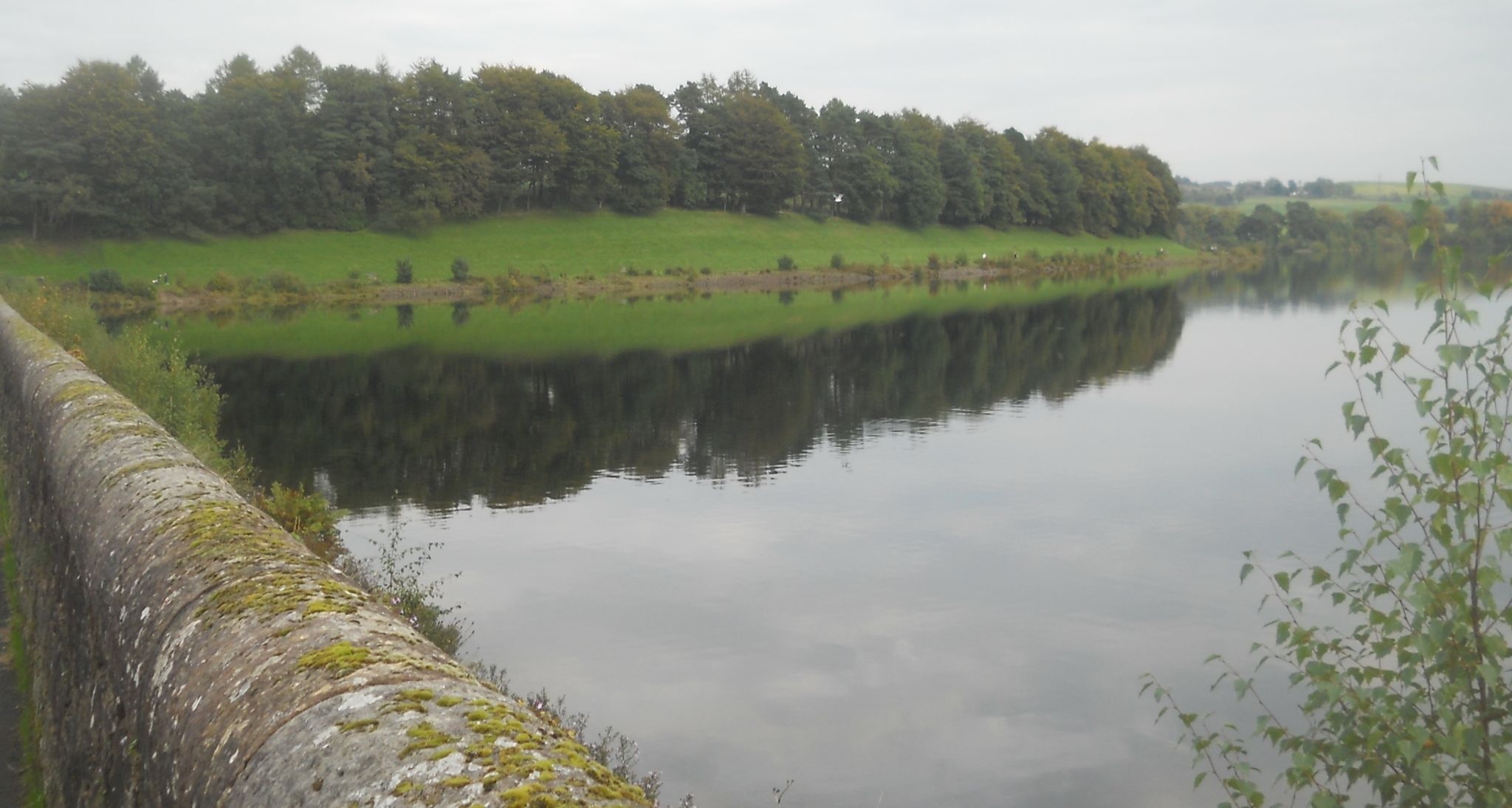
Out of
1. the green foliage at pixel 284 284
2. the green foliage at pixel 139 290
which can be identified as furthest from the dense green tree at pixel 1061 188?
the green foliage at pixel 139 290

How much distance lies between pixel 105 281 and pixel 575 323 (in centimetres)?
2792

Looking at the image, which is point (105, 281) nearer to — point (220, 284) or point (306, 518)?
point (220, 284)

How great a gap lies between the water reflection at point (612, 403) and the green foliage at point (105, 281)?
2847cm

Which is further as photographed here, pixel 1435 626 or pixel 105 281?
pixel 105 281

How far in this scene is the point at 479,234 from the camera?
86000 mm

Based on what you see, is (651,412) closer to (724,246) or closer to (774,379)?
(774,379)

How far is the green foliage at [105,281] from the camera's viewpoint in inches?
2408

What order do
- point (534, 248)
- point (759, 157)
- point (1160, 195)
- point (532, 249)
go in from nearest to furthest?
point (532, 249), point (534, 248), point (759, 157), point (1160, 195)

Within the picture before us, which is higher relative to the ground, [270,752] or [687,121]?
[687,121]

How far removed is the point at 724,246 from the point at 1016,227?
44637 millimetres

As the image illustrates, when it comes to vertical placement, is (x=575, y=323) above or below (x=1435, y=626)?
below

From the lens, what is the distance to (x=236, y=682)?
279cm

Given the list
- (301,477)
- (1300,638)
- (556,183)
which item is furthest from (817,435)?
(556,183)

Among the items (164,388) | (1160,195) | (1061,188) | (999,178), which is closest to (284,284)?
(164,388)
